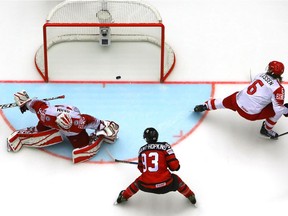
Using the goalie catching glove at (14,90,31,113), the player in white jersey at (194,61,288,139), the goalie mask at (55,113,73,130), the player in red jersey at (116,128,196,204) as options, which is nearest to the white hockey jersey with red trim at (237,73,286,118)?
the player in white jersey at (194,61,288,139)

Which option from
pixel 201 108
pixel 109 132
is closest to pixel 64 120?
pixel 109 132

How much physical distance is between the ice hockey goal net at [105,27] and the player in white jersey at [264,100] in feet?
Result: 3.32

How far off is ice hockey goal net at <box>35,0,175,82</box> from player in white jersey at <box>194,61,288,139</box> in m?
1.01

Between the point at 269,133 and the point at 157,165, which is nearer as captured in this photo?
the point at 157,165

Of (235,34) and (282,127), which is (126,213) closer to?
(282,127)

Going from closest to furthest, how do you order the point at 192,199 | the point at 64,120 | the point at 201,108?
the point at 192,199 → the point at 64,120 → the point at 201,108

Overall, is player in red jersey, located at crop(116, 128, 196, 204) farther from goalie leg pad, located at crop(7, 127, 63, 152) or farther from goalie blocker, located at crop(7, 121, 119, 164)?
goalie leg pad, located at crop(7, 127, 63, 152)

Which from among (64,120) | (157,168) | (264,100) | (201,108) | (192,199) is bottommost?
(192,199)

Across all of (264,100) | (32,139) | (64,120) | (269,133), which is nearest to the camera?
(64,120)

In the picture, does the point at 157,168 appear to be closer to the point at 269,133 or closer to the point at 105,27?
the point at 269,133

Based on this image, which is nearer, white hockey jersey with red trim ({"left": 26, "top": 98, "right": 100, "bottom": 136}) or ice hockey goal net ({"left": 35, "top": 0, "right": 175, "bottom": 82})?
white hockey jersey with red trim ({"left": 26, "top": 98, "right": 100, "bottom": 136})

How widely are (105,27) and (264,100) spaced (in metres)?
1.94

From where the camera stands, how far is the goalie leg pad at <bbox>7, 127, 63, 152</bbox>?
6.79m

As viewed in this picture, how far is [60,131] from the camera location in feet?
22.3
